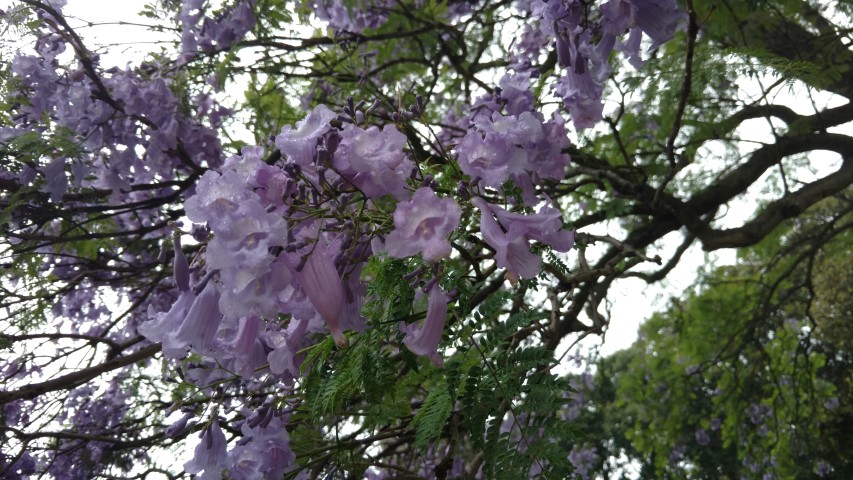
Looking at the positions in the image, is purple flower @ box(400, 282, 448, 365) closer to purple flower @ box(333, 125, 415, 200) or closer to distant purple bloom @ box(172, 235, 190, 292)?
purple flower @ box(333, 125, 415, 200)

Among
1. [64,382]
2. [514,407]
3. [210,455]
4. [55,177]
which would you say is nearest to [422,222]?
[514,407]

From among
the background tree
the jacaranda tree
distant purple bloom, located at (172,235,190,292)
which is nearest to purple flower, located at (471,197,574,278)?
the jacaranda tree

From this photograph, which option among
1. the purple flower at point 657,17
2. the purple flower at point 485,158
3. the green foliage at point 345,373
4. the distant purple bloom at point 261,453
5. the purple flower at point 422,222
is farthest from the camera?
the distant purple bloom at point 261,453

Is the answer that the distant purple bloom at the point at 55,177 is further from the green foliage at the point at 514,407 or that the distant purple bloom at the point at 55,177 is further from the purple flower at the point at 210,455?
the green foliage at the point at 514,407

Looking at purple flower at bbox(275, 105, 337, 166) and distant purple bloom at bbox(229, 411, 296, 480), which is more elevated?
purple flower at bbox(275, 105, 337, 166)

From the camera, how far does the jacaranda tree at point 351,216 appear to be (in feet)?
4.08

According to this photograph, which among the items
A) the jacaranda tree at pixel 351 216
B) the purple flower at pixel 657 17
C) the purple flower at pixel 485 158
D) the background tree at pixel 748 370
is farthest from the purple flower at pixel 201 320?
the background tree at pixel 748 370

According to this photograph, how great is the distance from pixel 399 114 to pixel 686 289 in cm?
617

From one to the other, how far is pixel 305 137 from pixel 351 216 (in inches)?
6.5

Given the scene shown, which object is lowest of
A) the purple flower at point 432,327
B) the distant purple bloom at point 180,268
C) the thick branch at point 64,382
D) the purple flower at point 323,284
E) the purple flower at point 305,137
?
the purple flower at point 432,327

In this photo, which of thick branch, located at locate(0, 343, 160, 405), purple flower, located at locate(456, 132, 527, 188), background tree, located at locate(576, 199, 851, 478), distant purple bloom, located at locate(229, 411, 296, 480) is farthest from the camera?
background tree, located at locate(576, 199, 851, 478)

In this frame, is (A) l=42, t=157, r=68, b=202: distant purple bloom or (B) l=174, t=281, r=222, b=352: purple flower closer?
(B) l=174, t=281, r=222, b=352: purple flower

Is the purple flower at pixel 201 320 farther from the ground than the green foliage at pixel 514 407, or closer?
farther from the ground

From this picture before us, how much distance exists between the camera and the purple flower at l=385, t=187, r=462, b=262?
1.17m
